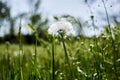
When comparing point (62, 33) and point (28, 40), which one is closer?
point (62, 33)

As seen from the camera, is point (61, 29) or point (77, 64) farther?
point (77, 64)

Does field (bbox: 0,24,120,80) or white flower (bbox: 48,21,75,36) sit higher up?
white flower (bbox: 48,21,75,36)

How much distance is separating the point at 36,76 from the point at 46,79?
11cm

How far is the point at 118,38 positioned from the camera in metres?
3.27

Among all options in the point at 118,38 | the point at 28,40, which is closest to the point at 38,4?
the point at 28,40

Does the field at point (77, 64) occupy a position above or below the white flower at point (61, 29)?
below

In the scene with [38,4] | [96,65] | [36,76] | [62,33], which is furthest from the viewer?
[38,4]

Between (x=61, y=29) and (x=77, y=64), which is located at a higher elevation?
(x=61, y=29)

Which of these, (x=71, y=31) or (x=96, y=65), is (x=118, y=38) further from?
(x=71, y=31)

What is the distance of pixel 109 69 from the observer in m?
3.13

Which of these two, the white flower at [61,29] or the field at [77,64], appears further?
the field at [77,64]

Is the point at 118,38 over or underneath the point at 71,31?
underneath

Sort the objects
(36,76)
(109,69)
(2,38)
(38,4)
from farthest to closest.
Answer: (38,4)
(2,38)
(109,69)
(36,76)

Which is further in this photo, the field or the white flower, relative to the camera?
the field
